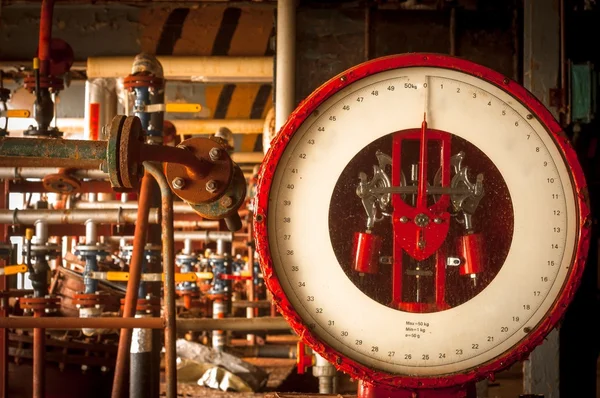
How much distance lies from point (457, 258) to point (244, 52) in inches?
123

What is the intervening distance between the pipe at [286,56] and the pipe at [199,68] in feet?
7.49

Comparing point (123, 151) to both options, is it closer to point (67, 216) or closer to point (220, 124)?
point (67, 216)

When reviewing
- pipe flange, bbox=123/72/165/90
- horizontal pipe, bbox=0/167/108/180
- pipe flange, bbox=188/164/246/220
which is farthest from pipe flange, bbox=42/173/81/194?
pipe flange, bbox=188/164/246/220

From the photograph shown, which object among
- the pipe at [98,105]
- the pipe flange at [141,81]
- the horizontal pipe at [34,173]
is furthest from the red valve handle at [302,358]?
the pipe at [98,105]

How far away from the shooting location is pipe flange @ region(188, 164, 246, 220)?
1038 millimetres

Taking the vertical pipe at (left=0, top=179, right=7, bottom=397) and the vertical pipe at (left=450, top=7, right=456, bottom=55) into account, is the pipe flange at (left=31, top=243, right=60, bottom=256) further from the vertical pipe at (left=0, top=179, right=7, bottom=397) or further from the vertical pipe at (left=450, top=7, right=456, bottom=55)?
the vertical pipe at (left=450, top=7, right=456, bottom=55)

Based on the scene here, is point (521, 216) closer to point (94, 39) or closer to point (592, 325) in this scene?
point (592, 325)

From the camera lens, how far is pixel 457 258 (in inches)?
39.9

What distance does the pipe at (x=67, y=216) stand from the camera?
95.3 inches

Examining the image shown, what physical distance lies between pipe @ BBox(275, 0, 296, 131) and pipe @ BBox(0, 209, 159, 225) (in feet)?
3.26

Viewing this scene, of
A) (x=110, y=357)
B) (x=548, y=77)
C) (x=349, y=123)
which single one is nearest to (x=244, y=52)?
(x=110, y=357)

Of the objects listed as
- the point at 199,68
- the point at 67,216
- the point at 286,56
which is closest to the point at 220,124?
the point at 199,68

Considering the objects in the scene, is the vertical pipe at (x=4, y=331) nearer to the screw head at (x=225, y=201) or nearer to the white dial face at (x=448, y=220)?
the screw head at (x=225, y=201)

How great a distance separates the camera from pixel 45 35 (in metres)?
2.15
